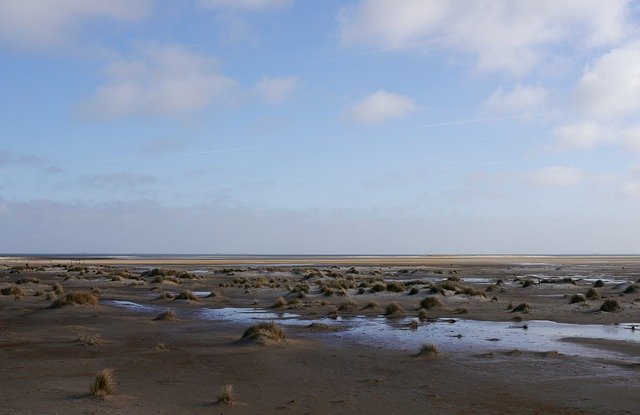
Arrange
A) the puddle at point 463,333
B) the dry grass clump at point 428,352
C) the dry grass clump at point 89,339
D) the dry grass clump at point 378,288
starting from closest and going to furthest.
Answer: the dry grass clump at point 428,352, the puddle at point 463,333, the dry grass clump at point 89,339, the dry grass clump at point 378,288

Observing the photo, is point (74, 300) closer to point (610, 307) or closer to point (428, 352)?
point (428, 352)

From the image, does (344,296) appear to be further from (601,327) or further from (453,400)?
(453,400)

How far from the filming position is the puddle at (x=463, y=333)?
1695 cm

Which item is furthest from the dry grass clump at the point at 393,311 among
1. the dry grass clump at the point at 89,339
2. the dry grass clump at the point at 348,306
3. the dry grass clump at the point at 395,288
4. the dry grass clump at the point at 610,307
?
the dry grass clump at the point at 89,339

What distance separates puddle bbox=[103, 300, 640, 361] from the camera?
55.6 ft

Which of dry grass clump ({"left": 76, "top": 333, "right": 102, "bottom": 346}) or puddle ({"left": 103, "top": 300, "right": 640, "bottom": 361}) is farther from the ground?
dry grass clump ({"left": 76, "top": 333, "right": 102, "bottom": 346})

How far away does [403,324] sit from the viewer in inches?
885

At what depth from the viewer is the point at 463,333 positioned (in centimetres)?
2002

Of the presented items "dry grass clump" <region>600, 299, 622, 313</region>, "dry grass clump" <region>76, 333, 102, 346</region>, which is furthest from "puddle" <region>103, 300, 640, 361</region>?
"dry grass clump" <region>76, 333, 102, 346</region>

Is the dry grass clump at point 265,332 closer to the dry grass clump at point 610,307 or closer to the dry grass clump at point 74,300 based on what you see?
the dry grass clump at point 74,300

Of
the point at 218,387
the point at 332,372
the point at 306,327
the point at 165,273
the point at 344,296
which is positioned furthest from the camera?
the point at 165,273

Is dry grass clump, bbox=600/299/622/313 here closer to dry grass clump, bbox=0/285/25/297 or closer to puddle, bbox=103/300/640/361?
puddle, bbox=103/300/640/361

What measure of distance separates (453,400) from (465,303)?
20.2 m

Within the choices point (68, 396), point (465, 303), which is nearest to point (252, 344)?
point (68, 396)
